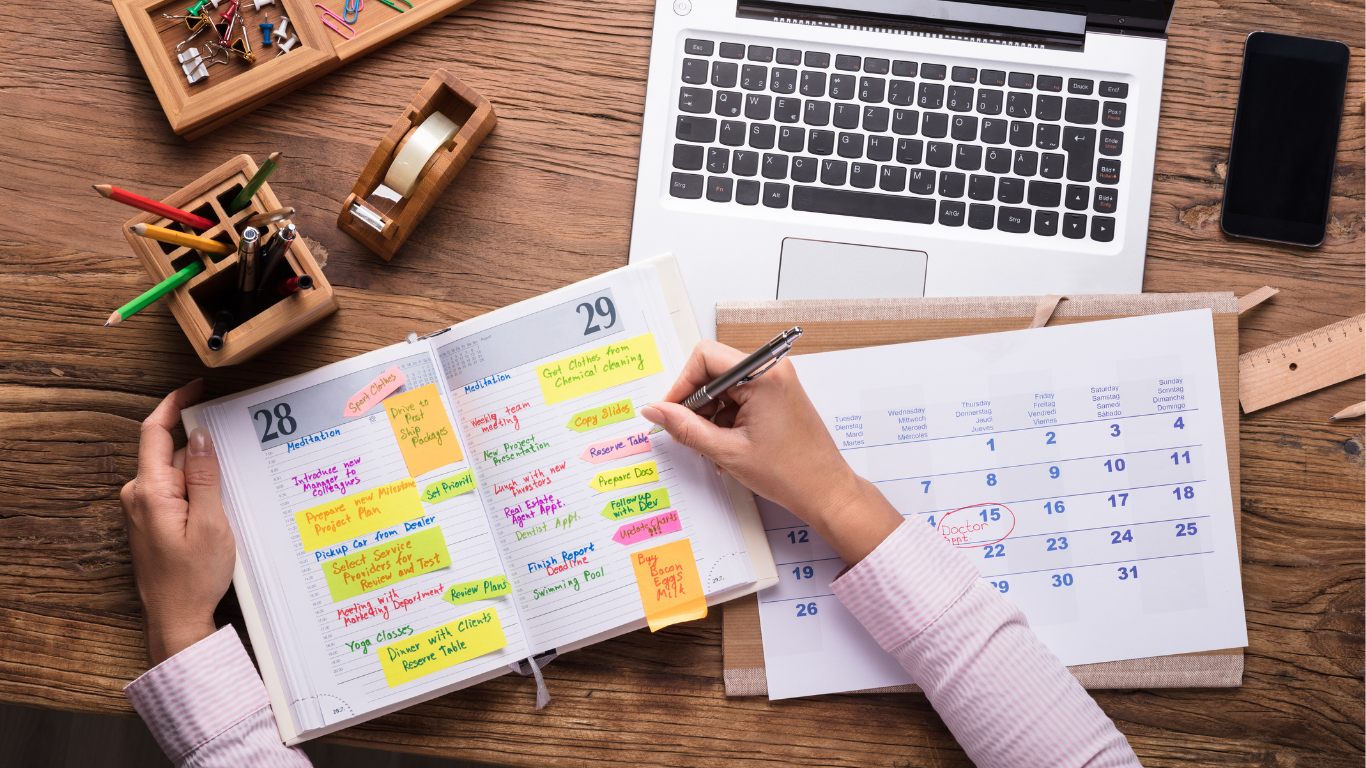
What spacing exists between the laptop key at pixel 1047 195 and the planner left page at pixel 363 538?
2.36 feet

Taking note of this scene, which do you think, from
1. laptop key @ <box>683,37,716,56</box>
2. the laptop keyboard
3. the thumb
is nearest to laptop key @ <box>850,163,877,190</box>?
the laptop keyboard

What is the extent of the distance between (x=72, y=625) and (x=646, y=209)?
810 mm

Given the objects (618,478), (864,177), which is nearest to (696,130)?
(864,177)

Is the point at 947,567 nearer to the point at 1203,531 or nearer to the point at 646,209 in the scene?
the point at 1203,531

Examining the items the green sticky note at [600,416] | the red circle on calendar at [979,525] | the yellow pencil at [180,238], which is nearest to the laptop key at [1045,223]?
the red circle on calendar at [979,525]

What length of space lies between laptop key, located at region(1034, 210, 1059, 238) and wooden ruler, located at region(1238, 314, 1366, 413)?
0.89ft

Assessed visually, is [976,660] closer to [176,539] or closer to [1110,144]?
[1110,144]

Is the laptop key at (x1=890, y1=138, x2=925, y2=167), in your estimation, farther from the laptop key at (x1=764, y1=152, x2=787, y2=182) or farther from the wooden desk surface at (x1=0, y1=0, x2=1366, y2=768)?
the wooden desk surface at (x1=0, y1=0, x2=1366, y2=768)

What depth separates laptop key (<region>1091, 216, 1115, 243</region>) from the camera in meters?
0.91

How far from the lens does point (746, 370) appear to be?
76 centimetres

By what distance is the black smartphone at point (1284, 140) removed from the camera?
93 cm

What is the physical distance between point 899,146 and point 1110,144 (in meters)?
0.25

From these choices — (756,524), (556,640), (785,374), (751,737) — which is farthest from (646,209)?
(751,737)

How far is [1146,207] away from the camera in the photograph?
91 cm
